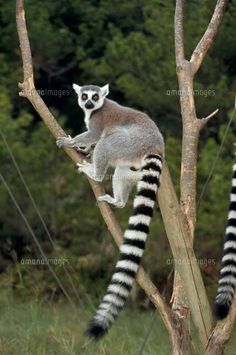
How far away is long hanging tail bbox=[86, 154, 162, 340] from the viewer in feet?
16.6

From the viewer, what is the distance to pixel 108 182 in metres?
13.1

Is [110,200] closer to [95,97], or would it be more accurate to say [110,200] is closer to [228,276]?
[228,276]

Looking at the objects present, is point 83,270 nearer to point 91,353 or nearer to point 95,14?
point 95,14

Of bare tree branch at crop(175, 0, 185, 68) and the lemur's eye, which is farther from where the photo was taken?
the lemur's eye

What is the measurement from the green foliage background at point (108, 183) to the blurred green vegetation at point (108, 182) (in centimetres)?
2

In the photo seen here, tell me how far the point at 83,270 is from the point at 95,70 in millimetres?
3237

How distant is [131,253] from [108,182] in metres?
7.86

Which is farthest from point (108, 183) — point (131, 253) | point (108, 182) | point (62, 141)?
point (131, 253)

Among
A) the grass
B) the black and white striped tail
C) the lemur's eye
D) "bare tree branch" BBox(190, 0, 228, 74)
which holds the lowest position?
the grass

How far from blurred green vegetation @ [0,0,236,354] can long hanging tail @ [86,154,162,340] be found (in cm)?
664

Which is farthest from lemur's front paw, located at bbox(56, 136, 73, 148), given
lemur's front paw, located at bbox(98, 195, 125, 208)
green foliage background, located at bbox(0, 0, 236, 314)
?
green foliage background, located at bbox(0, 0, 236, 314)

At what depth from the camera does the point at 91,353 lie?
7.41 meters

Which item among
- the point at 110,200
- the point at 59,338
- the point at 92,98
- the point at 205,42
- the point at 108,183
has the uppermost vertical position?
the point at 205,42

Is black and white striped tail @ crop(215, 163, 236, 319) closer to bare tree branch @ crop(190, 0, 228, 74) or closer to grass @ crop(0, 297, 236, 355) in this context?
grass @ crop(0, 297, 236, 355)
